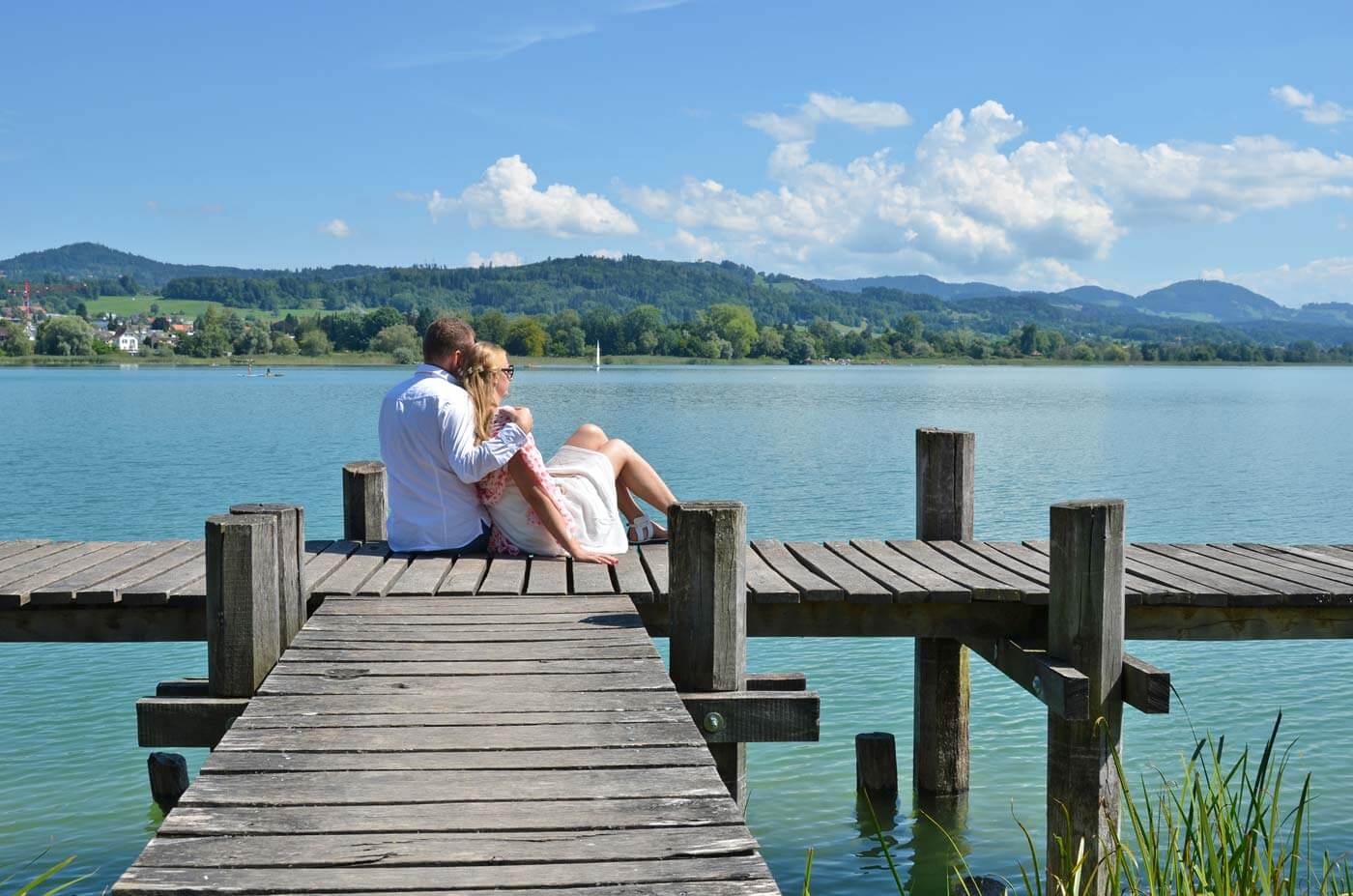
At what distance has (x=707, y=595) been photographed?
5242mm

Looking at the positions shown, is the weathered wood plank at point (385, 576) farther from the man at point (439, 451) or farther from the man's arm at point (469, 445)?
the man's arm at point (469, 445)

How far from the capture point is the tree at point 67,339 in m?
143

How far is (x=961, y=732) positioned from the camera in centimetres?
818

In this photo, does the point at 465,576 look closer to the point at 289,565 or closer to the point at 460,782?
the point at 289,565

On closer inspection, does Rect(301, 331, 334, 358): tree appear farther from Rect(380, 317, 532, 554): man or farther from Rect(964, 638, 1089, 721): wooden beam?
Rect(964, 638, 1089, 721): wooden beam

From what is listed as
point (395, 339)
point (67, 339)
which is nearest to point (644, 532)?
point (395, 339)

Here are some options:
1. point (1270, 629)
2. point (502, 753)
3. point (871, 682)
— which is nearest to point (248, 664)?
point (502, 753)

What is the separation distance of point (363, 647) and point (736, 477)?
23.2 meters

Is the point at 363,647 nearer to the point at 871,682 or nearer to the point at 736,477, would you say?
the point at 871,682

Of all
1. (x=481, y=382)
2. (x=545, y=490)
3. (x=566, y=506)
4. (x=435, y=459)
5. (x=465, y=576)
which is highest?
(x=481, y=382)

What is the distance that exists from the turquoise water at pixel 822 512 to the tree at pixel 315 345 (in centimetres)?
6769

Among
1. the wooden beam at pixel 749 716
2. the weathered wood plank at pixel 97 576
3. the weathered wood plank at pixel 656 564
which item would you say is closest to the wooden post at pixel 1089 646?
the wooden beam at pixel 749 716

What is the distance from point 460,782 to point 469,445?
3.24m

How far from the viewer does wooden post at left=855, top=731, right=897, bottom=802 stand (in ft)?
27.1
